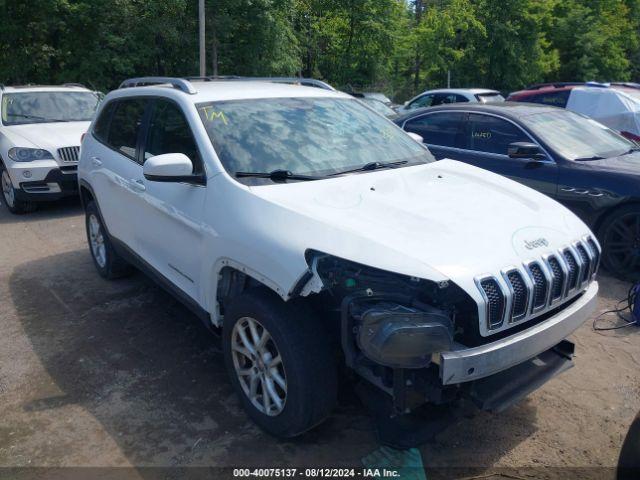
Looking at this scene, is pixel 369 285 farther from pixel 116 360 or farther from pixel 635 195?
pixel 635 195

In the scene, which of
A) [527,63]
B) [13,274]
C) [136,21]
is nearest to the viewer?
[13,274]

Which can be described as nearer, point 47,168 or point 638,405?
point 638,405

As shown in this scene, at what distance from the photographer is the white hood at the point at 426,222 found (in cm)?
266

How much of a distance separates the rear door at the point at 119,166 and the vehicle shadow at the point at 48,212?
3406 millimetres

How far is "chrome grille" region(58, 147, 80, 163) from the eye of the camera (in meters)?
8.29

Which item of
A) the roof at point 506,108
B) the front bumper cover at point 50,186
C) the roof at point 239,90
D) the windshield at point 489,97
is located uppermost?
the roof at point 239,90

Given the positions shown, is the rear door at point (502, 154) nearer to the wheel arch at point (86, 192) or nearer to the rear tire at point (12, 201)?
the wheel arch at point (86, 192)

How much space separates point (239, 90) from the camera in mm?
4148

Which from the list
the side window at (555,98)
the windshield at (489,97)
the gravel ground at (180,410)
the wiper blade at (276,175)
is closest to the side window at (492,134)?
the gravel ground at (180,410)

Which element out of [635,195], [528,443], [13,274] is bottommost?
[13,274]

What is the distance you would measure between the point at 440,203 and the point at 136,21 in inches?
749

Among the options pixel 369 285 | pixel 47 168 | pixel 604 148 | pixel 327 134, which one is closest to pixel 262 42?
pixel 47 168

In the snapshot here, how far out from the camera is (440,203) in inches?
129

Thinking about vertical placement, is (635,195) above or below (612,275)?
above
